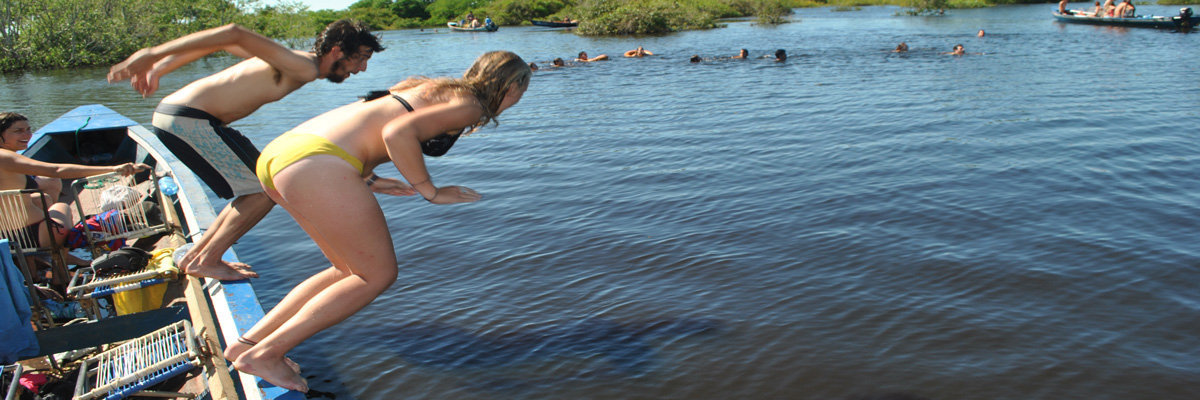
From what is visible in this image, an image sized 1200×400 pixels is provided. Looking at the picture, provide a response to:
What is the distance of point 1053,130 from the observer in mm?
10922

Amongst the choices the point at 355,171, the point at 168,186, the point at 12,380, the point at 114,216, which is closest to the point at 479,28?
the point at 168,186

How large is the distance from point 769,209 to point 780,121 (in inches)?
217

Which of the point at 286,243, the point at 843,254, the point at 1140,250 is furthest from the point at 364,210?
the point at 1140,250

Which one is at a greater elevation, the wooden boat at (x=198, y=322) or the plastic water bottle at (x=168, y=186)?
the plastic water bottle at (x=168, y=186)

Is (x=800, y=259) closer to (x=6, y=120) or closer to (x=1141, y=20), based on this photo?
(x=6, y=120)

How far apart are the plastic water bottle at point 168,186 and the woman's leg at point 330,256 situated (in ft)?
12.8

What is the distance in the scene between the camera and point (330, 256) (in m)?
3.48

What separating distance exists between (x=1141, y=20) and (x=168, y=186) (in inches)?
1273

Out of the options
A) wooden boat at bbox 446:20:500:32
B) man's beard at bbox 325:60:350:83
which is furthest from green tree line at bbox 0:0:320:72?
man's beard at bbox 325:60:350:83

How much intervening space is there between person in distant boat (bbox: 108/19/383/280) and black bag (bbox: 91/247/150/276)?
60 centimetres

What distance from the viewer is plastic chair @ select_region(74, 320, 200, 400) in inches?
157

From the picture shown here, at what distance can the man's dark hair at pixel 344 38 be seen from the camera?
12.5 ft

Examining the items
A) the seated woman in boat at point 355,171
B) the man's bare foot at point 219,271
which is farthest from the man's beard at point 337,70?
the man's bare foot at point 219,271

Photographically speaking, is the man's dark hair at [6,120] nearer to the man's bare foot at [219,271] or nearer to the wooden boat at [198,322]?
the wooden boat at [198,322]
